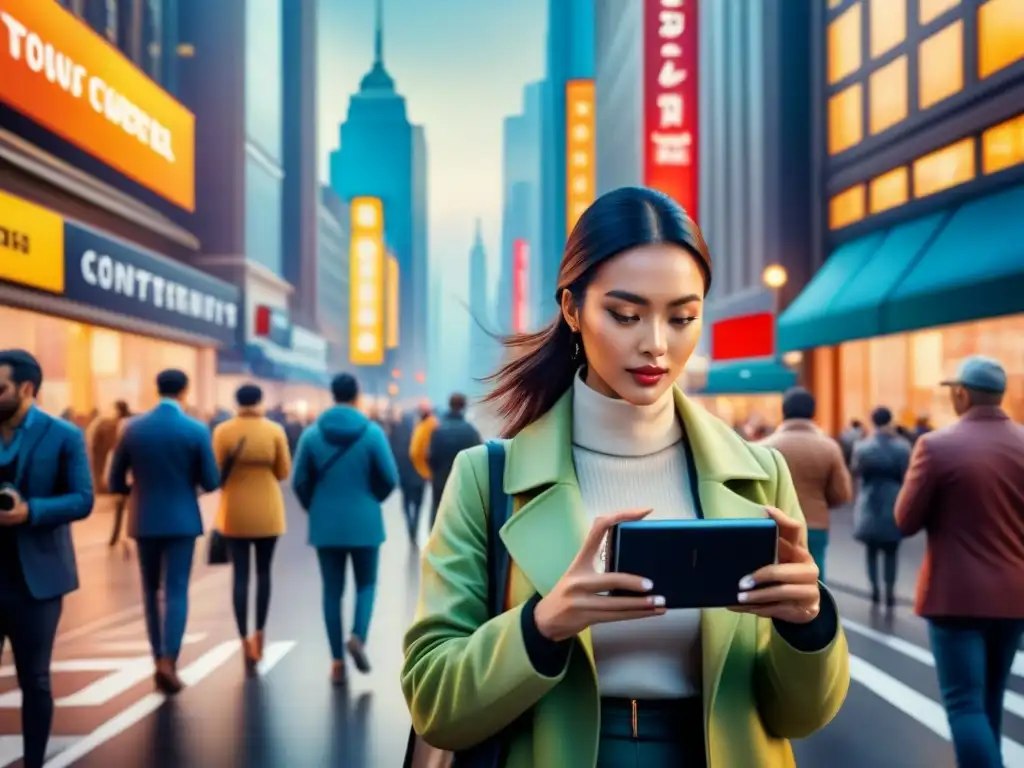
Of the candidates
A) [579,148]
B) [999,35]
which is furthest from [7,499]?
[579,148]

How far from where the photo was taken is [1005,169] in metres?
18.0

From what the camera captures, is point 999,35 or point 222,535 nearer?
point 222,535

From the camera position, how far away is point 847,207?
1019 inches

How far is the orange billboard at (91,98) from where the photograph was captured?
1678 cm

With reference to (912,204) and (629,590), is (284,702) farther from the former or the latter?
(912,204)

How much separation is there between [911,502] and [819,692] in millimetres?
3315

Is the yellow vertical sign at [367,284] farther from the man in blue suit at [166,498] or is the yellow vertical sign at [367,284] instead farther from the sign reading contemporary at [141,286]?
the man in blue suit at [166,498]

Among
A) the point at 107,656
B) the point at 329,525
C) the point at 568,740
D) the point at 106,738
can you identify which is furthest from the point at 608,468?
the point at 107,656

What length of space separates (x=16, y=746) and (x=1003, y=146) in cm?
1815

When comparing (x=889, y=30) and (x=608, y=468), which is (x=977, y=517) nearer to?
(x=608, y=468)

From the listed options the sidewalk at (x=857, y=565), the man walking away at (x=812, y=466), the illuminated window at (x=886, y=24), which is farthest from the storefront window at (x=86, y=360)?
the illuminated window at (x=886, y=24)

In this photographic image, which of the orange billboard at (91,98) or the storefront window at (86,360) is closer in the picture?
the orange billboard at (91,98)

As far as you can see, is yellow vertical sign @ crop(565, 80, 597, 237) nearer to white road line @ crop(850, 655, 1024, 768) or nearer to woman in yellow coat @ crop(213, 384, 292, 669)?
woman in yellow coat @ crop(213, 384, 292, 669)

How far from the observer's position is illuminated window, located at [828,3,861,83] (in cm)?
2525
